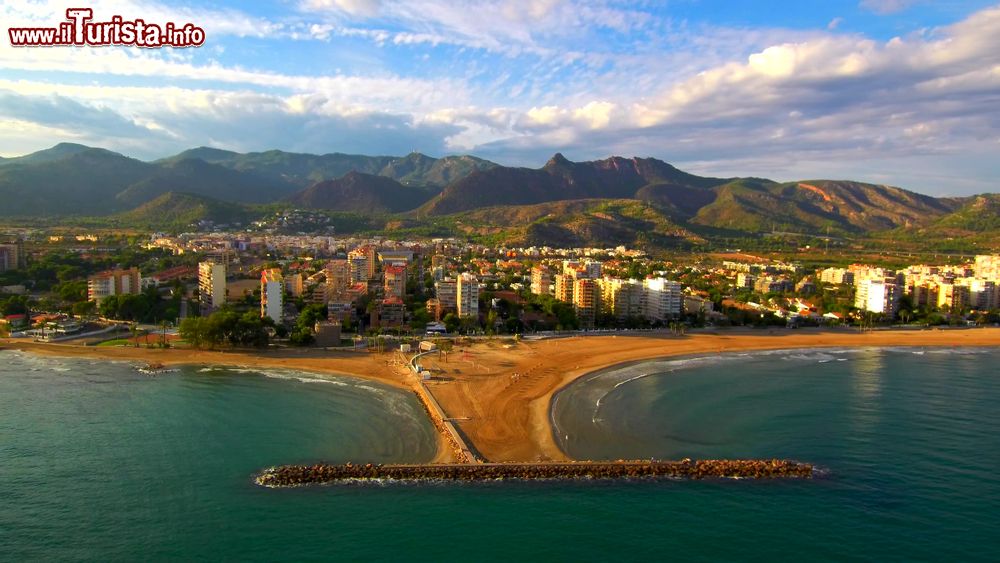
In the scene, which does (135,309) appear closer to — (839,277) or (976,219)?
(839,277)

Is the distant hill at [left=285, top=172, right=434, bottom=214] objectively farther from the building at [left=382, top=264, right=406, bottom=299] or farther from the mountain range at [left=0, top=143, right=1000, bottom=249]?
the building at [left=382, top=264, right=406, bottom=299]

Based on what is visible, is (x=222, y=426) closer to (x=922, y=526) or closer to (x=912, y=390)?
(x=922, y=526)

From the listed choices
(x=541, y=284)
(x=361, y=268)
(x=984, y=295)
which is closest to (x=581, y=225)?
(x=361, y=268)

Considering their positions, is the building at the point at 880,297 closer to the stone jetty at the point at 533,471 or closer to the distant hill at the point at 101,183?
the stone jetty at the point at 533,471

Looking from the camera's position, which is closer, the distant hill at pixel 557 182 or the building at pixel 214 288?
the building at pixel 214 288

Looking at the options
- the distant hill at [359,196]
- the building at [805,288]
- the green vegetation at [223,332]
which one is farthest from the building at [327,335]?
the distant hill at [359,196]
